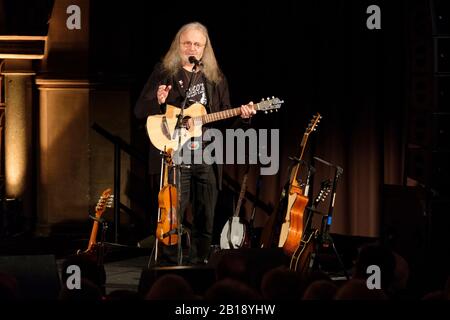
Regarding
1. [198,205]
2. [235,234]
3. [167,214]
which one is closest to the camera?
[167,214]

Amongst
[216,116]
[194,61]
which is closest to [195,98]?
[216,116]

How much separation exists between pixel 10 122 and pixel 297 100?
304 cm

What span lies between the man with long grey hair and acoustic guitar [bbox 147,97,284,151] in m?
0.07

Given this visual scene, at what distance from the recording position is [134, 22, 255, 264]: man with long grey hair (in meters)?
7.43

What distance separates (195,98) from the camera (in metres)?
7.44

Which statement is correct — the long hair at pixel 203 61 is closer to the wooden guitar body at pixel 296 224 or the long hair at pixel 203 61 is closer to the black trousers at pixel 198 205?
the black trousers at pixel 198 205

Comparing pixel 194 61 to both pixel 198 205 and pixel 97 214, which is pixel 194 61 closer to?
pixel 198 205

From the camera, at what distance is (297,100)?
29.8 feet

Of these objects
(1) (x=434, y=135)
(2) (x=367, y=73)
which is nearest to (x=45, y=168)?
(2) (x=367, y=73)

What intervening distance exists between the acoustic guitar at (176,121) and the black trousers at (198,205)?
234 mm

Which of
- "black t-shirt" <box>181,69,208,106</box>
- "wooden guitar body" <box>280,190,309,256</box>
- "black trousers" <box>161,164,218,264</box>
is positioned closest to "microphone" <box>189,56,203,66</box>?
"black t-shirt" <box>181,69,208,106</box>

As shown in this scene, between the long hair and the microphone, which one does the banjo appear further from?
the microphone

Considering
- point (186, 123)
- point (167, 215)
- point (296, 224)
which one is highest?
point (186, 123)

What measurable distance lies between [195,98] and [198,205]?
2.72 feet
